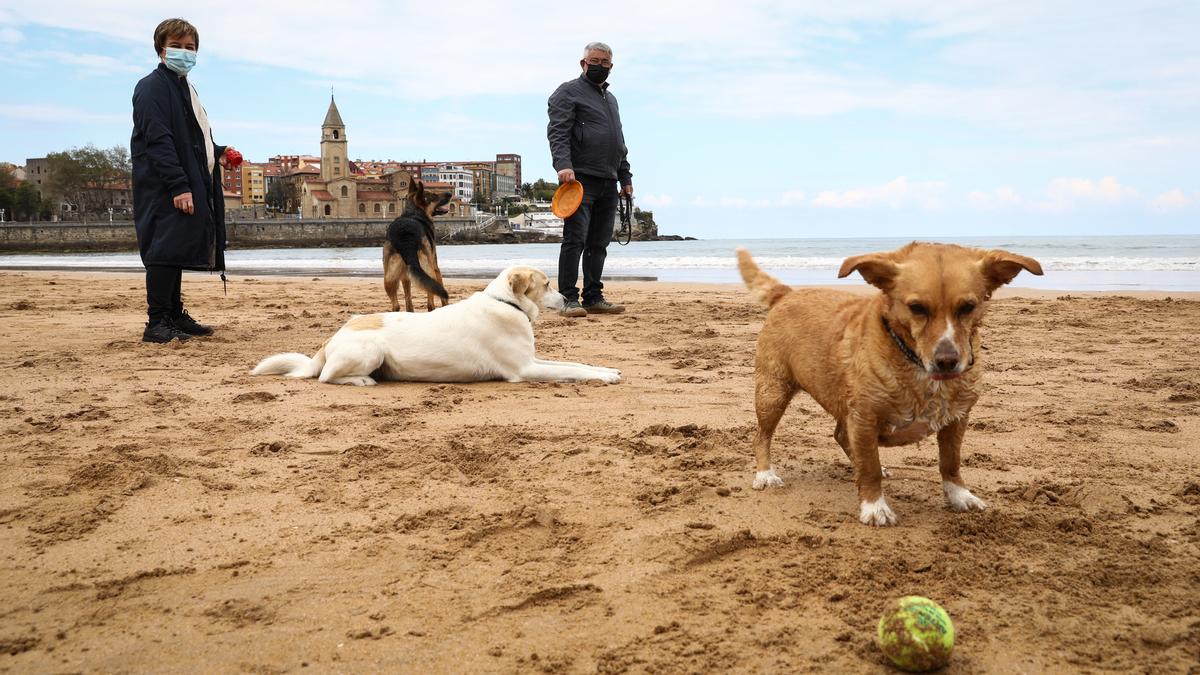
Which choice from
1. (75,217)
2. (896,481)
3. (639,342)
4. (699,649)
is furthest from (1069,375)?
(75,217)

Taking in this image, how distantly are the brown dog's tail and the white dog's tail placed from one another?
3.38 metres

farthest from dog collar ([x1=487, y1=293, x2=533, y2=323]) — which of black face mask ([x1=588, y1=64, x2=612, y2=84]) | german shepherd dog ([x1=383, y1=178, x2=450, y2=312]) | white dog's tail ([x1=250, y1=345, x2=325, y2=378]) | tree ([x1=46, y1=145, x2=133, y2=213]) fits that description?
tree ([x1=46, y1=145, x2=133, y2=213])

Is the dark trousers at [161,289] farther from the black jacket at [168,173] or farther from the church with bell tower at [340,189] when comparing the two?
the church with bell tower at [340,189]

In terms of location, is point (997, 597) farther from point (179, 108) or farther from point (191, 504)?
point (179, 108)

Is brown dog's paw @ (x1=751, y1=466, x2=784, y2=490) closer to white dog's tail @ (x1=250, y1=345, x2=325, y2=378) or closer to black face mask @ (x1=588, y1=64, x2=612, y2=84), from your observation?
white dog's tail @ (x1=250, y1=345, x2=325, y2=378)

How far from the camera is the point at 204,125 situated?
7973mm

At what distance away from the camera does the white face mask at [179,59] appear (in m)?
7.54

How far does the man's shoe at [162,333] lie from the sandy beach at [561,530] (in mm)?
1638

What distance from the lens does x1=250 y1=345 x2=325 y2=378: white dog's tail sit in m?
6.22

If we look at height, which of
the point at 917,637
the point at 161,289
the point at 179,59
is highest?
the point at 179,59

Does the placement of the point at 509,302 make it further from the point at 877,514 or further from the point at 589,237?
A: the point at 589,237

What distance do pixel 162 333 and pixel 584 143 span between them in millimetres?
4771

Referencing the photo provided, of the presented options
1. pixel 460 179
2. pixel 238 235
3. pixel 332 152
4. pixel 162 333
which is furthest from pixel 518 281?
pixel 460 179

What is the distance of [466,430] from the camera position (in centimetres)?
471
